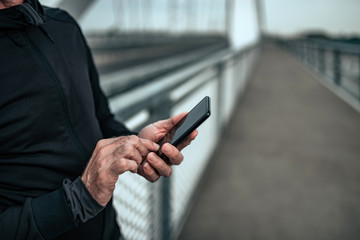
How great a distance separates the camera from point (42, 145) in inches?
30.7

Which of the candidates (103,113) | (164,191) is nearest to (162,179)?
(164,191)

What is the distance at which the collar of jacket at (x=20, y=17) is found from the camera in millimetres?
726

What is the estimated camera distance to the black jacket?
721 mm

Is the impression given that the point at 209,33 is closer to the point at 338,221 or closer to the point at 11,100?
the point at 338,221

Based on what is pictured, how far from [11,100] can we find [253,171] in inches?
112

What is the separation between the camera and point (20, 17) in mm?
750

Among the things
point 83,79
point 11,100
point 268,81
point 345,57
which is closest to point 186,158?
point 83,79

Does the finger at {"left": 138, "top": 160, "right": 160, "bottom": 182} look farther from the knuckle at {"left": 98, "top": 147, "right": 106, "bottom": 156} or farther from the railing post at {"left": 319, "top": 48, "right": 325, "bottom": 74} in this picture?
the railing post at {"left": 319, "top": 48, "right": 325, "bottom": 74}

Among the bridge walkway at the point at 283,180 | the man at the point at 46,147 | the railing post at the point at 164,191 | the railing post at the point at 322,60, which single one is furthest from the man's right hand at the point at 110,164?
the railing post at the point at 322,60

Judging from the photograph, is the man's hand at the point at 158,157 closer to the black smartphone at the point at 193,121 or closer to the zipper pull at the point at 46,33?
the black smartphone at the point at 193,121

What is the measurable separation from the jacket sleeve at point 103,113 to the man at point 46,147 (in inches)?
5.8

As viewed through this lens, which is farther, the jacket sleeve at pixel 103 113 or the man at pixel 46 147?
the jacket sleeve at pixel 103 113

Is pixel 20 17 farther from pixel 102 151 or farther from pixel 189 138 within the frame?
pixel 189 138

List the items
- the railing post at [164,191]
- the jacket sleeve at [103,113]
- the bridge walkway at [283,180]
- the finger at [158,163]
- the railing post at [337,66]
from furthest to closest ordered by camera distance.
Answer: the railing post at [337,66], the bridge walkway at [283,180], the railing post at [164,191], the jacket sleeve at [103,113], the finger at [158,163]
